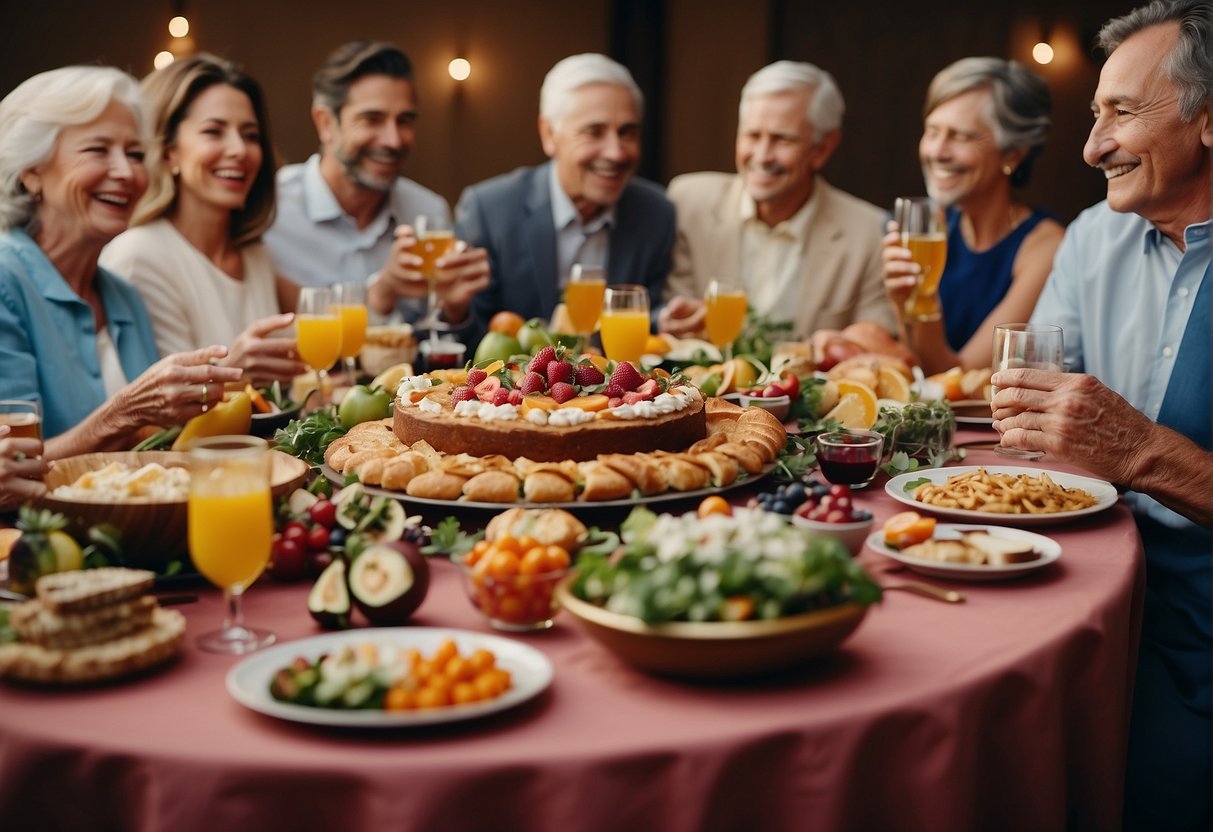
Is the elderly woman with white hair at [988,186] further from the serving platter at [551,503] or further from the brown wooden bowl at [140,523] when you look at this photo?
the brown wooden bowl at [140,523]

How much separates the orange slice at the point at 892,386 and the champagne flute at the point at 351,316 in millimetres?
1588

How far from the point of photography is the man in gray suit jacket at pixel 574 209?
5473mm

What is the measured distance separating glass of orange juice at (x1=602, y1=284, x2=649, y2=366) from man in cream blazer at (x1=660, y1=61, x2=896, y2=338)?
1925 millimetres

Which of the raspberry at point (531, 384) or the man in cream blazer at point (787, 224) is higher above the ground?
the man in cream blazer at point (787, 224)

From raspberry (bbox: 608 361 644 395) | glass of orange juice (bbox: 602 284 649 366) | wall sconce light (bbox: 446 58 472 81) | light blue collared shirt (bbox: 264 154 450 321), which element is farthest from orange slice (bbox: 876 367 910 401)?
wall sconce light (bbox: 446 58 472 81)

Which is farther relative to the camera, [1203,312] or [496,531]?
[1203,312]

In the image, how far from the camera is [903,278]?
3781mm

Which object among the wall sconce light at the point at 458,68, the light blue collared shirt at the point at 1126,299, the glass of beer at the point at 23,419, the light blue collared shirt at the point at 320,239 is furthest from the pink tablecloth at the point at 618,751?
the wall sconce light at the point at 458,68

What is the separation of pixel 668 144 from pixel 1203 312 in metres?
5.56

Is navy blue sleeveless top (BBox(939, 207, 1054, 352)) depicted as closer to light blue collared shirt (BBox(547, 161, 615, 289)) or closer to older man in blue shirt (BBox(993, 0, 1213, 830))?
light blue collared shirt (BBox(547, 161, 615, 289))

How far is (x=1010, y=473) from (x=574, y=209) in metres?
3.29

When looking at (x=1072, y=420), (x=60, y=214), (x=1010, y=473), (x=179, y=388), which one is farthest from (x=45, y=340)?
(x=1072, y=420)

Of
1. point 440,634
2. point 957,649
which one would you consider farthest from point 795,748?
point 440,634

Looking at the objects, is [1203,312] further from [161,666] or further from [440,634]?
[161,666]
